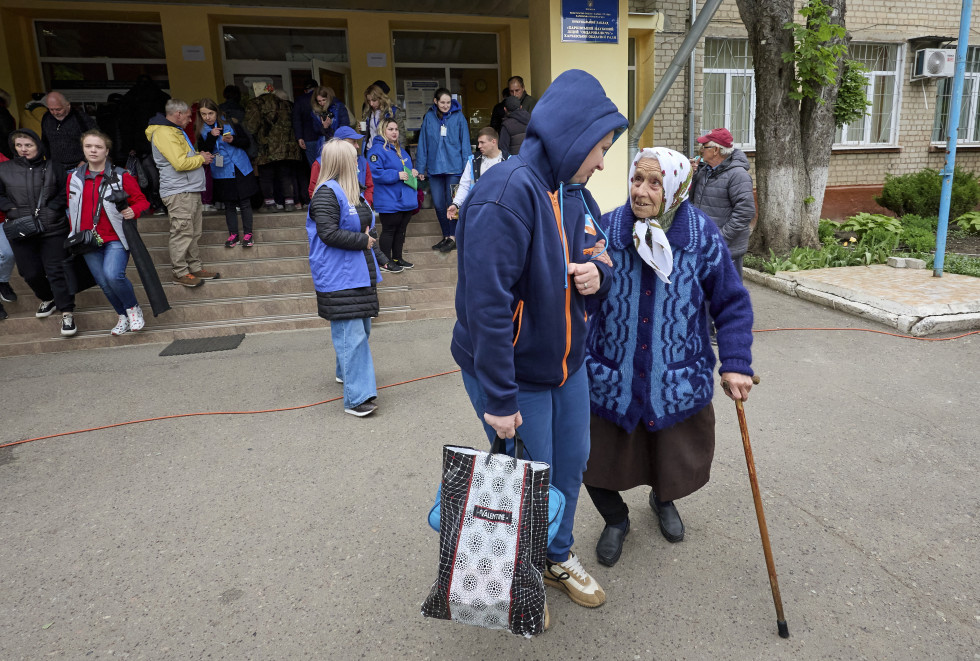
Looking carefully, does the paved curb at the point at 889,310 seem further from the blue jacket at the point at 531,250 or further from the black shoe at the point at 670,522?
the blue jacket at the point at 531,250

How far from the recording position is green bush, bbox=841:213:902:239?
413 inches

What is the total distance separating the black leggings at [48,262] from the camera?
6.32 metres

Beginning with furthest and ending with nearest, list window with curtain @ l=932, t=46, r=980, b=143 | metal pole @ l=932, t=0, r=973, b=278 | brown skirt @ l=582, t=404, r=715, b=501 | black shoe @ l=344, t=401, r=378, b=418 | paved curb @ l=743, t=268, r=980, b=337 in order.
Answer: window with curtain @ l=932, t=46, r=980, b=143, metal pole @ l=932, t=0, r=973, b=278, paved curb @ l=743, t=268, r=980, b=337, black shoe @ l=344, t=401, r=378, b=418, brown skirt @ l=582, t=404, r=715, b=501

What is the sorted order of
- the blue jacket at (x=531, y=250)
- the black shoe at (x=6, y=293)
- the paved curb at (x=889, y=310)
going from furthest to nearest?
the black shoe at (x=6, y=293) < the paved curb at (x=889, y=310) < the blue jacket at (x=531, y=250)

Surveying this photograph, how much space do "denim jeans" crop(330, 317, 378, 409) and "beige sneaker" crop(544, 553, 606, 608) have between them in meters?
2.24

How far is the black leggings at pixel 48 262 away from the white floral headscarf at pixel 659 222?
6.11 meters

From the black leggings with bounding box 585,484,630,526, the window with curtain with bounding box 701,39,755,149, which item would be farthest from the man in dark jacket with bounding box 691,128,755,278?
the window with curtain with bounding box 701,39,755,149

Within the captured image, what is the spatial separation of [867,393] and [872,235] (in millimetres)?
6522

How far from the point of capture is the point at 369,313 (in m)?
4.36

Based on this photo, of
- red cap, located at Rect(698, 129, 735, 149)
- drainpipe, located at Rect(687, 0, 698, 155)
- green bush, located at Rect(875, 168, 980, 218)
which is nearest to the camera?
red cap, located at Rect(698, 129, 735, 149)

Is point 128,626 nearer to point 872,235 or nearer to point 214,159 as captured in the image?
point 214,159

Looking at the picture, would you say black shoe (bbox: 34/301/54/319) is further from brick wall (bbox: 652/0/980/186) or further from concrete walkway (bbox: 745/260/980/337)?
brick wall (bbox: 652/0/980/186)

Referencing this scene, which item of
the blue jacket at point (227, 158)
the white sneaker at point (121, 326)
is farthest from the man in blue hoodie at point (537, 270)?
the blue jacket at point (227, 158)

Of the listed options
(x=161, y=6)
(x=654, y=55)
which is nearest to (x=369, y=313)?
(x=161, y=6)
